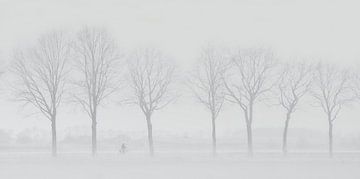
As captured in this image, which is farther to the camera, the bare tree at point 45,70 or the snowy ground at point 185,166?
the bare tree at point 45,70

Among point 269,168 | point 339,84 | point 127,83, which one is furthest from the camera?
point 339,84

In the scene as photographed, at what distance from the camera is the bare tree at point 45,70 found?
2278 inches

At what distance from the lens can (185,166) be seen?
4794 centimetres

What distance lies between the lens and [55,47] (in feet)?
191

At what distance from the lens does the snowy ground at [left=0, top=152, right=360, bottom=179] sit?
39688mm

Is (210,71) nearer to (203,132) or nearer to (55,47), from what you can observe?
(55,47)

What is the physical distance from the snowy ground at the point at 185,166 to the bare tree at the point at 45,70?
5949 millimetres

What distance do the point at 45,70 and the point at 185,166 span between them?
1989 cm

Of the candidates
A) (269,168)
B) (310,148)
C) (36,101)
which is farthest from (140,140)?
(269,168)

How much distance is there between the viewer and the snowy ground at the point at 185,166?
130 ft

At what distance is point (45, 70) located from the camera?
191 feet

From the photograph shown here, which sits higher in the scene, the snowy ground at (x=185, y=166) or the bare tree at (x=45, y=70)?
the bare tree at (x=45, y=70)

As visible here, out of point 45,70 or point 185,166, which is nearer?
point 185,166

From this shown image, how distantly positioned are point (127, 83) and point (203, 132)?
193ft
